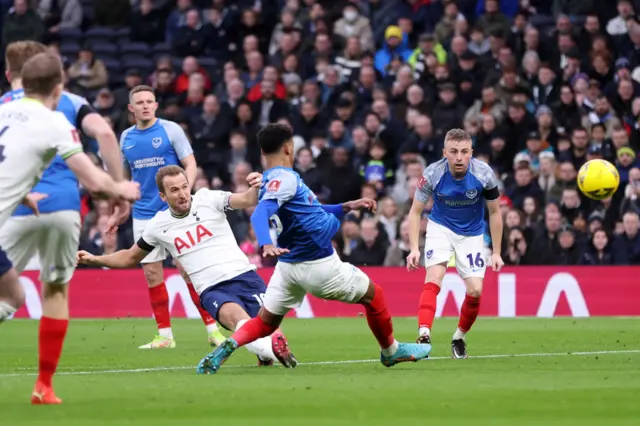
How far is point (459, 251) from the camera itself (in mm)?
12328

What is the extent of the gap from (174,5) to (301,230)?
54.2ft

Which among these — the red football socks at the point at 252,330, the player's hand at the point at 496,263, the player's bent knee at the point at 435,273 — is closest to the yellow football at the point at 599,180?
the player's bent knee at the point at 435,273

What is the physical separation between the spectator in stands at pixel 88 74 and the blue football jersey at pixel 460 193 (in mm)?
12960

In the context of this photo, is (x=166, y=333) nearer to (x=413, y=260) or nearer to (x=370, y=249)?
(x=413, y=260)

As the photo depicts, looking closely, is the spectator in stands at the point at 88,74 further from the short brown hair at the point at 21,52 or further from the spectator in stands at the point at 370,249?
the short brown hair at the point at 21,52

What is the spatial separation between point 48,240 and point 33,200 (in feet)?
1.07

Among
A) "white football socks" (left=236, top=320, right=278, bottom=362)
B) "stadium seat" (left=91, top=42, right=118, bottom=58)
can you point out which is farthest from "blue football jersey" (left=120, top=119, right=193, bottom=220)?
"stadium seat" (left=91, top=42, right=118, bottom=58)

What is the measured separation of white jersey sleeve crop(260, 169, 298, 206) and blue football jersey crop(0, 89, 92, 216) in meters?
1.55

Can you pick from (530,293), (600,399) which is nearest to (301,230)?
(600,399)

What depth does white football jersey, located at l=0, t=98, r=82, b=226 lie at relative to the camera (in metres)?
7.57

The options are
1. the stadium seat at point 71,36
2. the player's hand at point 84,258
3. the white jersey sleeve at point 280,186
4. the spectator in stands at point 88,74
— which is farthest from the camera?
the stadium seat at point 71,36

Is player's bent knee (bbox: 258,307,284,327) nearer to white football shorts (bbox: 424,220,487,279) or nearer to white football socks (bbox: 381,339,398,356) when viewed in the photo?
white football socks (bbox: 381,339,398,356)

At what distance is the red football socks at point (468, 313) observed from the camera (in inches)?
473

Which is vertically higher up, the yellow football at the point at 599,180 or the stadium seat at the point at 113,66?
the stadium seat at the point at 113,66
